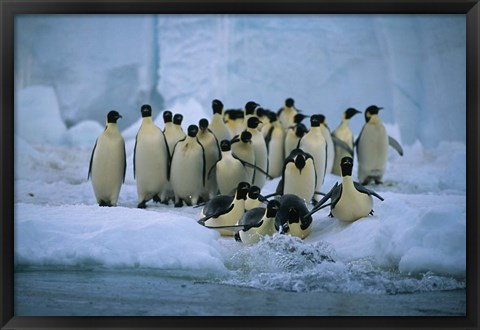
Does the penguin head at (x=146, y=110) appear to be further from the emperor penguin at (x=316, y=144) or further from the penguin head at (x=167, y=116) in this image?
the emperor penguin at (x=316, y=144)

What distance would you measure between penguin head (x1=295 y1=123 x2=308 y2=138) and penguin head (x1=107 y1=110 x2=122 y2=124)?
118cm

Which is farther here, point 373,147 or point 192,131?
point 373,147

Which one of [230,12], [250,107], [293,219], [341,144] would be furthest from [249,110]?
[230,12]

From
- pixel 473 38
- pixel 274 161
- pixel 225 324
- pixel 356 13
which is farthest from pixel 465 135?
pixel 274 161

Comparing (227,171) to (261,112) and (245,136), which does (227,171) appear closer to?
(245,136)

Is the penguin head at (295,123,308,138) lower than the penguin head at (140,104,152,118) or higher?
lower

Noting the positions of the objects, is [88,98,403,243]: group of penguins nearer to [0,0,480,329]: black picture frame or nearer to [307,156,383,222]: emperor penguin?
[307,156,383,222]: emperor penguin

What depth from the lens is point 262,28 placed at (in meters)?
4.34

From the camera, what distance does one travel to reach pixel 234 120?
208 inches

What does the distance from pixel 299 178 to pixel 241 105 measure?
517mm

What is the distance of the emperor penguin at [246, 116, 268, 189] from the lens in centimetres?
516

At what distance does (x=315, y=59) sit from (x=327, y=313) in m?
1.35

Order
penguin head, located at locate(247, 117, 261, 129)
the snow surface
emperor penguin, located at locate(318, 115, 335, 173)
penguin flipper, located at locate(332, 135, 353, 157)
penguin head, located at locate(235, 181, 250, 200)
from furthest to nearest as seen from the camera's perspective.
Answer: penguin flipper, located at locate(332, 135, 353, 157) → emperor penguin, located at locate(318, 115, 335, 173) → penguin head, located at locate(247, 117, 261, 129) → penguin head, located at locate(235, 181, 250, 200) → the snow surface

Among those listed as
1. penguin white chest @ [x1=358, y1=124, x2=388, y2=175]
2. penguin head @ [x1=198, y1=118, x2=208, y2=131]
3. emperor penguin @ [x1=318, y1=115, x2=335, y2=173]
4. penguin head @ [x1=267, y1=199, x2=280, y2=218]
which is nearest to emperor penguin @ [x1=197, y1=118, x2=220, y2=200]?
penguin head @ [x1=198, y1=118, x2=208, y2=131]
